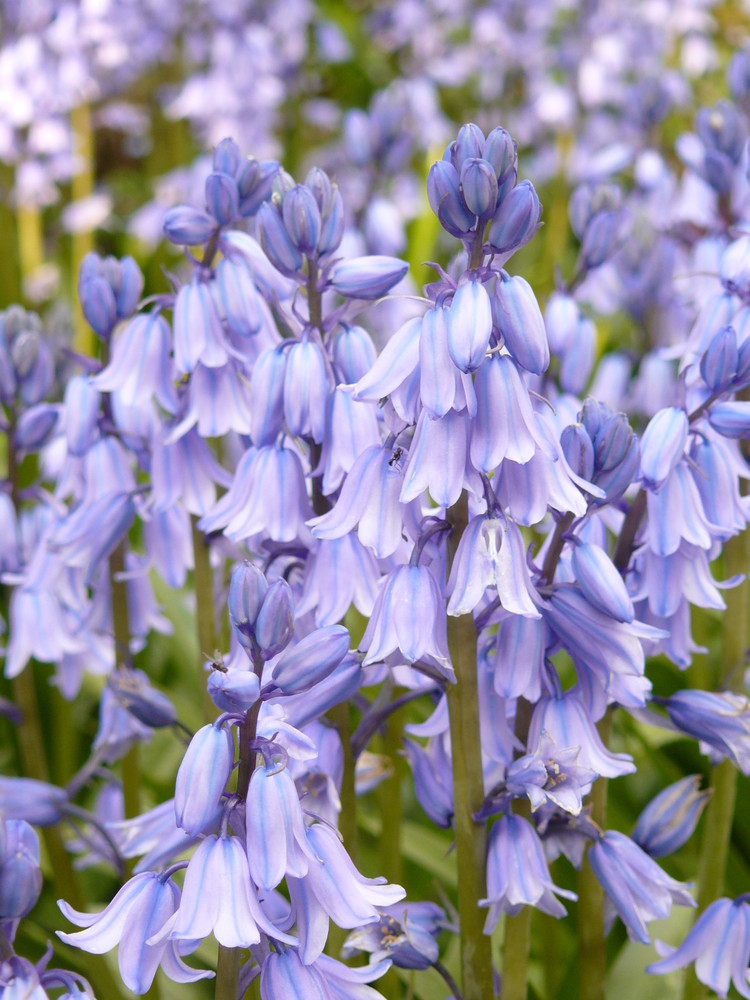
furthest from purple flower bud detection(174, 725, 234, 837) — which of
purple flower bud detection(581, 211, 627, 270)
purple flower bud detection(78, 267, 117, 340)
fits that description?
purple flower bud detection(581, 211, 627, 270)

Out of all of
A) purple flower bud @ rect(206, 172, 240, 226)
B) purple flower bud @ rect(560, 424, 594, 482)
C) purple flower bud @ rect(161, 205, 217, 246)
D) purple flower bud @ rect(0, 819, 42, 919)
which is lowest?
purple flower bud @ rect(0, 819, 42, 919)

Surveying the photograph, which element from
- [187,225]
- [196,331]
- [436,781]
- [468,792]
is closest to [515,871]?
[468,792]

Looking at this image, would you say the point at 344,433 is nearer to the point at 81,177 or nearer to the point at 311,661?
the point at 311,661

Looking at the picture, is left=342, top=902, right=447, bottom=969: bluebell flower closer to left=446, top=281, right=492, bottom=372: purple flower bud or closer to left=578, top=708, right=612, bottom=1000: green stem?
left=578, top=708, right=612, bottom=1000: green stem

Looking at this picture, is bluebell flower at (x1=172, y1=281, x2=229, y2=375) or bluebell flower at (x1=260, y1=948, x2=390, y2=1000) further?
bluebell flower at (x1=172, y1=281, x2=229, y2=375)

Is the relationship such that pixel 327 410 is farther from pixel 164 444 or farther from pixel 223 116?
pixel 223 116

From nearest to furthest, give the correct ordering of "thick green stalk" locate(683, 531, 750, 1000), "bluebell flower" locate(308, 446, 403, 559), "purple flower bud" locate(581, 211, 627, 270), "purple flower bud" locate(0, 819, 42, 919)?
"purple flower bud" locate(0, 819, 42, 919) → "bluebell flower" locate(308, 446, 403, 559) → "thick green stalk" locate(683, 531, 750, 1000) → "purple flower bud" locate(581, 211, 627, 270)

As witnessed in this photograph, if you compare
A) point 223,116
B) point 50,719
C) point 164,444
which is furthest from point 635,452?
point 223,116
